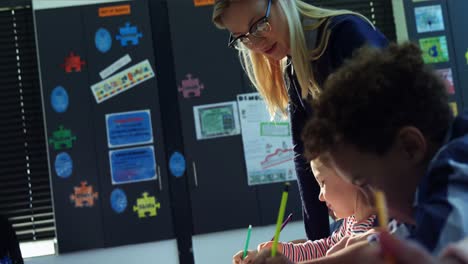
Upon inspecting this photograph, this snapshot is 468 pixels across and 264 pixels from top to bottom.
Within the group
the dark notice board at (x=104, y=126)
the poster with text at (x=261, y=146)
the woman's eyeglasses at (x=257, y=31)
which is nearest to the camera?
the woman's eyeglasses at (x=257, y=31)

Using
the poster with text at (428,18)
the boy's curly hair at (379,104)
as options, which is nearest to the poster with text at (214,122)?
the poster with text at (428,18)

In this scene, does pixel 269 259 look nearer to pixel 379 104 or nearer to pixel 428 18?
pixel 379 104

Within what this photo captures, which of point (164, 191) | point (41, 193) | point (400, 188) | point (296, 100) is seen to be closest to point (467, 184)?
point (400, 188)

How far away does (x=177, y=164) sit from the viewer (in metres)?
3.99

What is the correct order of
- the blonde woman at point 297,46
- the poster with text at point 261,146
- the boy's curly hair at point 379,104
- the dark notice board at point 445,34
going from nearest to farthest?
the boy's curly hair at point 379,104 < the blonde woman at point 297,46 < the poster with text at point 261,146 < the dark notice board at point 445,34

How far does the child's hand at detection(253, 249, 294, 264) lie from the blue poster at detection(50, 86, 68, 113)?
125 inches

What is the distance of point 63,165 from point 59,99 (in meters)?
0.42

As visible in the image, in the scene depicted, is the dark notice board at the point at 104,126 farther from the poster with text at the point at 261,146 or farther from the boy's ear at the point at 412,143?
the boy's ear at the point at 412,143

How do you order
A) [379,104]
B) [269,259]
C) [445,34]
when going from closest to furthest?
[379,104] < [269,259] < [445,34]

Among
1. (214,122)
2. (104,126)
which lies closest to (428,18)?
(214,122)

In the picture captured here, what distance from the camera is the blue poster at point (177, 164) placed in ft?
13.1

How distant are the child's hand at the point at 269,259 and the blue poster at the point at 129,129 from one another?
3.06 m

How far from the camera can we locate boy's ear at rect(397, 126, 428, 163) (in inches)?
25.5

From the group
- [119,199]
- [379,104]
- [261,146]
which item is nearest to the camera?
[379,104]
